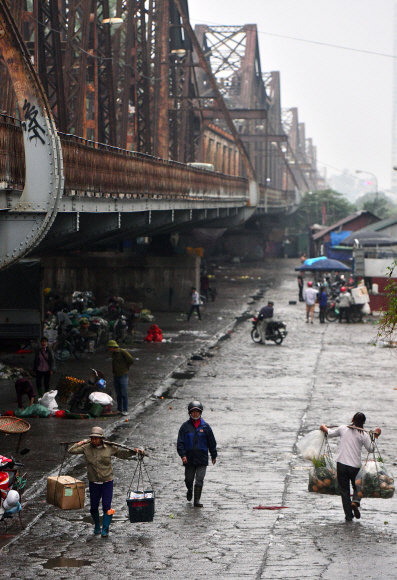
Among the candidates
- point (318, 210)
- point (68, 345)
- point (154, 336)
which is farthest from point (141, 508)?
point (318, 210)

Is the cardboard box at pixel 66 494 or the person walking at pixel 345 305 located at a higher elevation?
the person walking at pixel 345 305

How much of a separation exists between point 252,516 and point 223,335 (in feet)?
64.5

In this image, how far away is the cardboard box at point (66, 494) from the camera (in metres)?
9.29

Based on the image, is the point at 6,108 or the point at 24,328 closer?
the point at 6,108

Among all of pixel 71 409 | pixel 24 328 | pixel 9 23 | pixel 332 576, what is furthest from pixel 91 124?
pixel 332 576

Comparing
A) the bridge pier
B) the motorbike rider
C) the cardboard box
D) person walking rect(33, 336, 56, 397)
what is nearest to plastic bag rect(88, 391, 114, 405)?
person walking rect(33, 336, 56, 397)

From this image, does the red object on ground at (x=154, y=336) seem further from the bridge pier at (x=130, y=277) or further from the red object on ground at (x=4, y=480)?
the red object on ground at (x=4, y=480)

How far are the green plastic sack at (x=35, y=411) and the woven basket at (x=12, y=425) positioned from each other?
5455mm

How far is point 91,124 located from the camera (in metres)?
42.4

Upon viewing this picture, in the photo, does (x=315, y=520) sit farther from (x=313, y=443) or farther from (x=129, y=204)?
(x=129, y=204)

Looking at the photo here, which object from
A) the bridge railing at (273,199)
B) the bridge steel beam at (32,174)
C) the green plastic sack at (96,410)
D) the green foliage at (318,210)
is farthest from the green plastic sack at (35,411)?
the green foliage at (318,210)

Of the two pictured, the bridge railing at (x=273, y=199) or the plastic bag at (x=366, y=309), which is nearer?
the plastic bag at (x=366, y=309)

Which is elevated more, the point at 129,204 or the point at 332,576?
the point at 129,204

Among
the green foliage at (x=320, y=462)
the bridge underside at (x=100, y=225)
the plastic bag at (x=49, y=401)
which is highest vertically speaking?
the bridge underside at (x=100, y=225)
